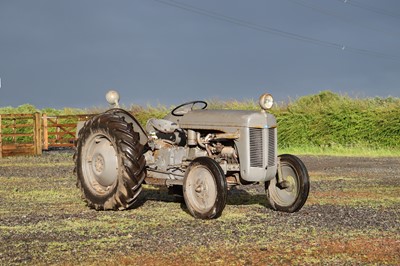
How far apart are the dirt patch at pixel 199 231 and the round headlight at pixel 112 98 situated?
5.97ft

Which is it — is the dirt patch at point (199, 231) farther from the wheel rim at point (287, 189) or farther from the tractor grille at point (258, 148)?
the tractor grille at point (258, 148)

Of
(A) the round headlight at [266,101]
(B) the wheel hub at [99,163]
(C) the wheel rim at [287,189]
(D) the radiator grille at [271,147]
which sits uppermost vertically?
(A) the round headlight at [266,101]

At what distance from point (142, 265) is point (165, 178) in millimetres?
3766

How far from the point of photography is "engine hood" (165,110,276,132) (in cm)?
918

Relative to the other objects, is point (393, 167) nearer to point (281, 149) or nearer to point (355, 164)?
point (355, 164)

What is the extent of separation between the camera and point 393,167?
21359 mm

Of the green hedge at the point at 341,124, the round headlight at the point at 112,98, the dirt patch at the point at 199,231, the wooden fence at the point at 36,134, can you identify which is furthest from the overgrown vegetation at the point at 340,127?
the round headlight at the point at 112,98

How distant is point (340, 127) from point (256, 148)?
21604 millimetres

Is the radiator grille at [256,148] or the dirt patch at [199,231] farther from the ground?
the radiator grille at [256,148]

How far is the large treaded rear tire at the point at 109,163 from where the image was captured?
377 inches

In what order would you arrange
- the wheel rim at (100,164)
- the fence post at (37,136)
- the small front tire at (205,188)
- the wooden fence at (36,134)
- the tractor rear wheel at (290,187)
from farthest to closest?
the fence post at (37,136) < the wooden fence at (36,134) < the wheel rim at (100,164) < the tractor rear wheel at (290,187) < the small front tire at (205,188)

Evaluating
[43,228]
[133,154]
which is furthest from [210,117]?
[43,228]

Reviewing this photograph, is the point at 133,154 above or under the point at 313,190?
above

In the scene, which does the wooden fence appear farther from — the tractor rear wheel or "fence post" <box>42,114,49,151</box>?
the tractor rear wheel
